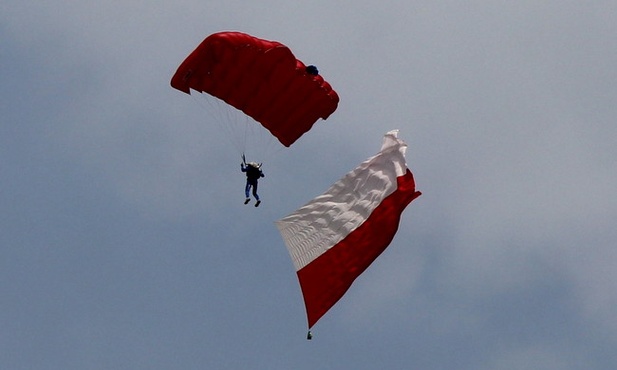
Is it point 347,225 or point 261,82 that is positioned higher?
point 261,82

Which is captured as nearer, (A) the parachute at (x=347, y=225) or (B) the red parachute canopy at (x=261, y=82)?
(B) the red parachute canopy at (x=261, y=82)

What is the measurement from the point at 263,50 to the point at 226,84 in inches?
41.2

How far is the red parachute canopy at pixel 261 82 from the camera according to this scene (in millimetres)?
39188

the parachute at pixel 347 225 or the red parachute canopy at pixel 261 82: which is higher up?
the red parachute canopy at pixel 261 82

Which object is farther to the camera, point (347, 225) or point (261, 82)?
point (347, 225)

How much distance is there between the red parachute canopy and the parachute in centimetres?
138

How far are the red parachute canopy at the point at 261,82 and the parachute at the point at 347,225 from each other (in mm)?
1382

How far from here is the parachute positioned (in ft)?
129

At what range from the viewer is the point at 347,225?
40.0 metres

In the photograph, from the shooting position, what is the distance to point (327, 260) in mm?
Result: 39719

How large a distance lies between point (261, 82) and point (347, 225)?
10.2 ft

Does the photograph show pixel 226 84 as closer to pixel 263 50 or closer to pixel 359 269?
pixel 263 50

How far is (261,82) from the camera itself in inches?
1566

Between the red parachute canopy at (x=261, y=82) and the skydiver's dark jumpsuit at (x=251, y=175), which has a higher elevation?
the red parachute canopy at (x=261, y=82)
